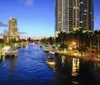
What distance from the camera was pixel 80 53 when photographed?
11112cm

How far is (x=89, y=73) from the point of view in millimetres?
63469

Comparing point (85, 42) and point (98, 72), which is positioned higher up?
point (85, 42)

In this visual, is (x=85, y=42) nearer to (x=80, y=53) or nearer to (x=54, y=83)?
(x=80, y=53)

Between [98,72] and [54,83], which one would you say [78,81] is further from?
[98,72]

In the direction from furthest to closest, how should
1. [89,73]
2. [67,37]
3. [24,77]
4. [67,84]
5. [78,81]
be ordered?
[67,37]
[89,73]
[24,77]
[78,81]
[67,84]

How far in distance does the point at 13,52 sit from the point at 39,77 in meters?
65.6

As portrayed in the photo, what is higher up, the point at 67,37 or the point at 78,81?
the point at 67,37

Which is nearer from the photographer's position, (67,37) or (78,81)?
(78,81)

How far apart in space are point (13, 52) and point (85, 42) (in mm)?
36854

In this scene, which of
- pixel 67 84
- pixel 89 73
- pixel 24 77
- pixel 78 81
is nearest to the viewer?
pixel 67 84

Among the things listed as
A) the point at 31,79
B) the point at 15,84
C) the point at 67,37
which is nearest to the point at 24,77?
the point at 31,79

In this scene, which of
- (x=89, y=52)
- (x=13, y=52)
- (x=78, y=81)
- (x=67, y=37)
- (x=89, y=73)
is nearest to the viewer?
(x=78, y=81)

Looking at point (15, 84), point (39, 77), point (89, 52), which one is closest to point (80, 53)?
point (89, 52)

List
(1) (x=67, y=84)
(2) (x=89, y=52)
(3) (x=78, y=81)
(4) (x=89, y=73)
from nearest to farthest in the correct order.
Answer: (1) (x=67, y=84), (3) (x=78, y=81), (4) (x=89, y=73), (2) (x=89, y=52)
